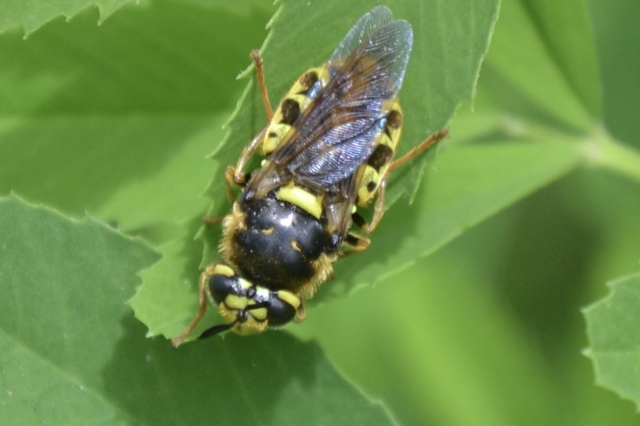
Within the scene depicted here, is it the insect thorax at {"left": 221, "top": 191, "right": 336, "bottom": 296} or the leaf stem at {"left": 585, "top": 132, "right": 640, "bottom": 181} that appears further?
the leaf stem at {"left": 585, "top": 132, "right": 640, "bottom": 181}

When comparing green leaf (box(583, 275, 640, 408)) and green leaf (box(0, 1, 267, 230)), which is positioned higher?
green leaf (box(583, 275, 640, 408))

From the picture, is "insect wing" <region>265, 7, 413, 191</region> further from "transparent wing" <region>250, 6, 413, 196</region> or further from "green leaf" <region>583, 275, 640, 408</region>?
"green leaf" <region>583, 275, 640, 408</region>

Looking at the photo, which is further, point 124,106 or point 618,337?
point 124,106

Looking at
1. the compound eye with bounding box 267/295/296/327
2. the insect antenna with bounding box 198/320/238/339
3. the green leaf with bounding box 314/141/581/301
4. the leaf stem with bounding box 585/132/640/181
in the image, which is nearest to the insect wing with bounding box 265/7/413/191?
the green leaf with bounding box 314/141/581/301

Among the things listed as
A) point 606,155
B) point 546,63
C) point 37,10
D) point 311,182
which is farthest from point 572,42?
point 37,10

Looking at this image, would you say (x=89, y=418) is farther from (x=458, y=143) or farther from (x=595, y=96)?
(x=595, y=96)

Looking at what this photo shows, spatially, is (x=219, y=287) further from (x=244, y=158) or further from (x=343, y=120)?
(x=343, y=120)
